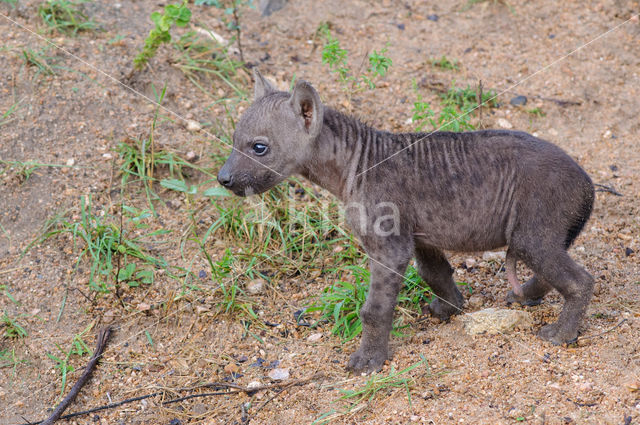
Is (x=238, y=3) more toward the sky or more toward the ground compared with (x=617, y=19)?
more toward the ground

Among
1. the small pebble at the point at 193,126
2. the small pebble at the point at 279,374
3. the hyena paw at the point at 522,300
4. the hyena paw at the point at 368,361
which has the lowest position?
the small pebble at the point at 279,374

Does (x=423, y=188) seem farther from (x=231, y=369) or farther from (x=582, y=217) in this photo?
(x=231, y=369)

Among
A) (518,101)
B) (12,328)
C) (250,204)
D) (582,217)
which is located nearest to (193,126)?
(250,204)

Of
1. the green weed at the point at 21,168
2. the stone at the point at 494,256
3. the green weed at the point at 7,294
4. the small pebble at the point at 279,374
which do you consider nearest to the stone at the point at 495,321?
the stone at the point at 494,256

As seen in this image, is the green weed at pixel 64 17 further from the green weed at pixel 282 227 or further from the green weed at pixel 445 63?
the green weed at pixel 445 63

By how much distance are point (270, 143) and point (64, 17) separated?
15.3 ft

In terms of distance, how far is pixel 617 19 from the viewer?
376 inches

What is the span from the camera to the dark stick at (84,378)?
5296 mm

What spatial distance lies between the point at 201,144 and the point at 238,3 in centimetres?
258

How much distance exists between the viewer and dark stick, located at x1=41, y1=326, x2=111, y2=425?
5.30 metres

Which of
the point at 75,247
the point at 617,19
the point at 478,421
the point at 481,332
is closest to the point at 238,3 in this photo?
the point at 75,247

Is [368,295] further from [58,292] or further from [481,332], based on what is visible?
[58,292]

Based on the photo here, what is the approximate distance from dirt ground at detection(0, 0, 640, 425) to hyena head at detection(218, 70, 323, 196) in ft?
4.66

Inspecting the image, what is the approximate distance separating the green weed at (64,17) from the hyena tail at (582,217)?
6273 mm
